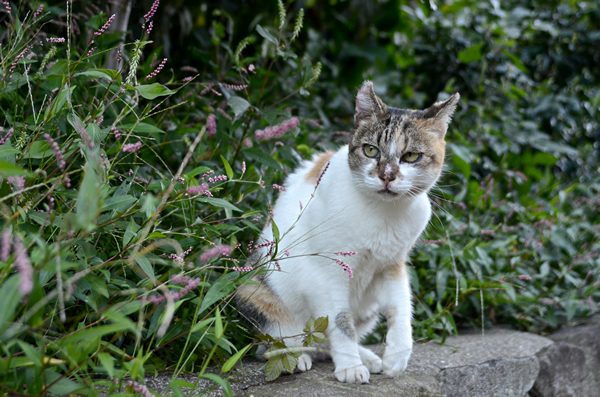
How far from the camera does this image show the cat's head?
5.90ft

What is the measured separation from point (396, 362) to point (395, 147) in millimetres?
816

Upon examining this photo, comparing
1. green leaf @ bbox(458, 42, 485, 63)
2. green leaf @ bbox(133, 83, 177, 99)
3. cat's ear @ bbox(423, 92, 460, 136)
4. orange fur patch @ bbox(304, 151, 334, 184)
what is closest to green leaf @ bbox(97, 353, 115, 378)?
green leaf @ bbox(133, 83, 177, 99)

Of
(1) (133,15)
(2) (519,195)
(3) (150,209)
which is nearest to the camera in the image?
(3) (150,209)

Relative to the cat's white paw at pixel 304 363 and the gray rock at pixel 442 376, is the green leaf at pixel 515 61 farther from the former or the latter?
the cat's white paw at pixel 304 363

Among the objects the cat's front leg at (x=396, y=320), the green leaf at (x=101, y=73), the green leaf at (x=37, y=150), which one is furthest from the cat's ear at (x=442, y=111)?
the green leaf at (x=37, y=150)

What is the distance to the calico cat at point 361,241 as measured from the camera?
1.78m

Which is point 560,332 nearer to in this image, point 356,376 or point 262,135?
point 356,376

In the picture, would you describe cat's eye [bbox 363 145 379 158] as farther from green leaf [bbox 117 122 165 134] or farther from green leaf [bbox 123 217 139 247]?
green leaf [bbox 123 217 139 247]

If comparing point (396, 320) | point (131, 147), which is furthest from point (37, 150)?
point (396, 320)

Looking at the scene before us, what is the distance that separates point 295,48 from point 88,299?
278 centimetres

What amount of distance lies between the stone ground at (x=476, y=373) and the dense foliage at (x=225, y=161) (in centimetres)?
12

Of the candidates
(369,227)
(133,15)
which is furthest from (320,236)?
(133,15)

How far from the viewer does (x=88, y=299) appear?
133 cm

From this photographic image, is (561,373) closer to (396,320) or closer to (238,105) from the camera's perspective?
(396,320)
